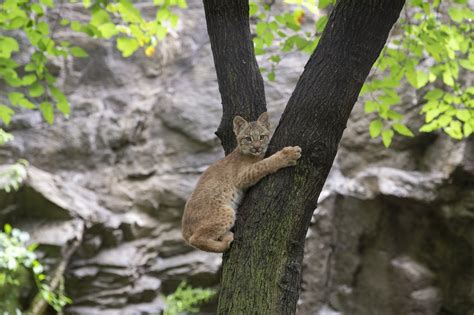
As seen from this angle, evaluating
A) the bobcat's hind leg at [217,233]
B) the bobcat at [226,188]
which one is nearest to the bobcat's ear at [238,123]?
the bobcat at [226,188]

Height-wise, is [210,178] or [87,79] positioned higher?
[87,79]

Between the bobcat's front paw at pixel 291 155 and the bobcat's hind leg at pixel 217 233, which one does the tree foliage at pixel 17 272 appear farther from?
the bobcat's front paw at pixel 291 155

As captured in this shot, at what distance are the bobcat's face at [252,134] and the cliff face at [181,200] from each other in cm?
344

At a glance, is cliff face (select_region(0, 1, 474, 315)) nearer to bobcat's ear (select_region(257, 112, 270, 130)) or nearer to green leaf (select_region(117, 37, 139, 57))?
green leaf (select_region(117, 37, 139, 57))

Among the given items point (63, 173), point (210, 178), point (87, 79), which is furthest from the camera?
point (87, 79)

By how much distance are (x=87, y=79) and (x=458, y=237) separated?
19.0 ft

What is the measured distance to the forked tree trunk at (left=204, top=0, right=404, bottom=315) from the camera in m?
2.97

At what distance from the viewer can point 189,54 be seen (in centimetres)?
884

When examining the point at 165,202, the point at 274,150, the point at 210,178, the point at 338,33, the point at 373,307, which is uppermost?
the point at 338,33

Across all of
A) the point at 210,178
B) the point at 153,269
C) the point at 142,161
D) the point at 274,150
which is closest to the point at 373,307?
the point at 153,269

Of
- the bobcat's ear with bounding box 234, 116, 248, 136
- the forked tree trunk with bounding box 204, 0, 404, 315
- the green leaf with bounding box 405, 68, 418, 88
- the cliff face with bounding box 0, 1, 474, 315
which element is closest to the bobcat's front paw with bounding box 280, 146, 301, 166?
the forked tree trunk with bounding box 204, 0, 404, 315

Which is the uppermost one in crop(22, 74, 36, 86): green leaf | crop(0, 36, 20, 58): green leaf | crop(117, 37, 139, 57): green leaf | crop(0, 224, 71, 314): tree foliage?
crop(117, 37, 139, 57): green leaf

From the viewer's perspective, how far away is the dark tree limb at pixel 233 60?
3660 mm

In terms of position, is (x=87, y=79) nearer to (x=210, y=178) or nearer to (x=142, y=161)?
(x=142, y=161)
